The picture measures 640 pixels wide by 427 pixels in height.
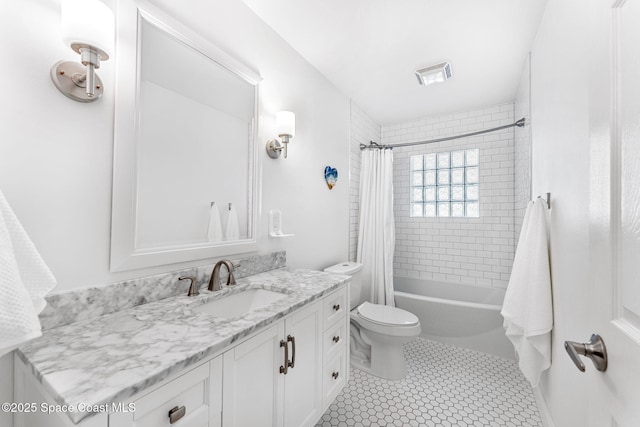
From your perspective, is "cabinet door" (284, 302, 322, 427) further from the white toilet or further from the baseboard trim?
the baseboard trim

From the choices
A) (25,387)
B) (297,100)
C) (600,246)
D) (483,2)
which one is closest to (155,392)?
(25,387)

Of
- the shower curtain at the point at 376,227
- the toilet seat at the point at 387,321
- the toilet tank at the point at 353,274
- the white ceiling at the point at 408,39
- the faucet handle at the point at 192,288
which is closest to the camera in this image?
the faucet handle at the point at 192,288

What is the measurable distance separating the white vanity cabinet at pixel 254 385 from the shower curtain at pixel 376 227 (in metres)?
1.31

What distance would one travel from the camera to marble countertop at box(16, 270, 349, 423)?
0.57 metres

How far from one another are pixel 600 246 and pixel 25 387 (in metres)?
1.57

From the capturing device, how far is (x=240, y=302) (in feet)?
4.54

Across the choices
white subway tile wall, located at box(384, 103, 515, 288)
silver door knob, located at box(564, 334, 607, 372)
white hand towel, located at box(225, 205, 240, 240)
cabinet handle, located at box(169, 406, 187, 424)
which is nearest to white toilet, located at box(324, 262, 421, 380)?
white hand towel, located at box(225, 205, 240, 240)

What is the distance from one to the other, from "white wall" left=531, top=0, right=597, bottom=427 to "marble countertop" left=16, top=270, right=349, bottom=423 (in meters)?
1.18

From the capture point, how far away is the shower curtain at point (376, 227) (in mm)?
2859

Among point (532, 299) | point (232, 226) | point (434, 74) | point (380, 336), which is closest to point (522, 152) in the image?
point (434, 74)

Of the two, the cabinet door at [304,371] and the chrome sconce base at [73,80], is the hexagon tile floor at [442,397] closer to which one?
the cabinet door at [304,371]

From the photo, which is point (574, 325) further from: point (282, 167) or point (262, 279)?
point (282, 167)

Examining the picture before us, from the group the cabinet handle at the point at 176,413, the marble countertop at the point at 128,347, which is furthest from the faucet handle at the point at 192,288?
the cabinet handle at the point at 176,413

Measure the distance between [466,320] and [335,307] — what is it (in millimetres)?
1650
